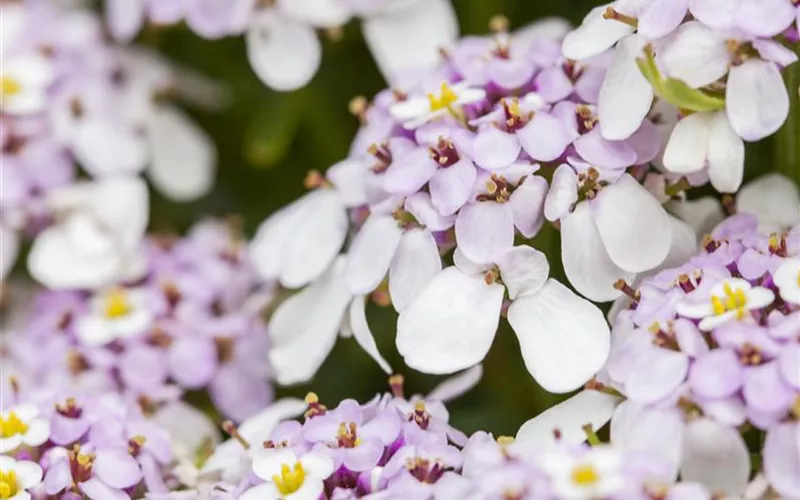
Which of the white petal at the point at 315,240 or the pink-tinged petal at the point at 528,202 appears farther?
the white petal at the point at 315,240

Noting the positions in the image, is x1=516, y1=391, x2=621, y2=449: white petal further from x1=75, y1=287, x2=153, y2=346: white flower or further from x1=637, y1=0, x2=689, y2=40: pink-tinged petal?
x1=75, y1=287, x2=153, y2=346: white flower

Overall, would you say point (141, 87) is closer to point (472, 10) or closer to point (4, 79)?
point (4, 79)

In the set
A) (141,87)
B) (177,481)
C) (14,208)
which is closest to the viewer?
(177,481)

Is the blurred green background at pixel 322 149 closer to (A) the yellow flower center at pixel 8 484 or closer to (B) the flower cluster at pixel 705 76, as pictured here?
(B) the flower cluster at pixel 705 76

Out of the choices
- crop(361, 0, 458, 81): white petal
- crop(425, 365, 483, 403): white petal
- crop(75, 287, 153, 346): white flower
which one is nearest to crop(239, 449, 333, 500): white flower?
crop(425, 365, 483, 403): white petal

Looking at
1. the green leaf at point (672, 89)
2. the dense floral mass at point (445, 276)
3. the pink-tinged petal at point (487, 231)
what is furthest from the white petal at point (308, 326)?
the green leaf at point (672, 89)

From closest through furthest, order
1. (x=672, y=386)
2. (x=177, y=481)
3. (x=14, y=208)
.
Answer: (x=672, y=386) < (x=177, y=481) < (x=14, y=208)

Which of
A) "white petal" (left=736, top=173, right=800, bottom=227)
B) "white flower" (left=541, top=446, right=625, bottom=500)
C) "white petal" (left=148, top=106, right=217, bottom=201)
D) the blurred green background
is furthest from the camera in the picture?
"white petal" (left=148, top=106, right=217, bottom=201)

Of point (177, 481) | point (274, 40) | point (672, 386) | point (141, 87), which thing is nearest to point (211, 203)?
point (141, 87)
